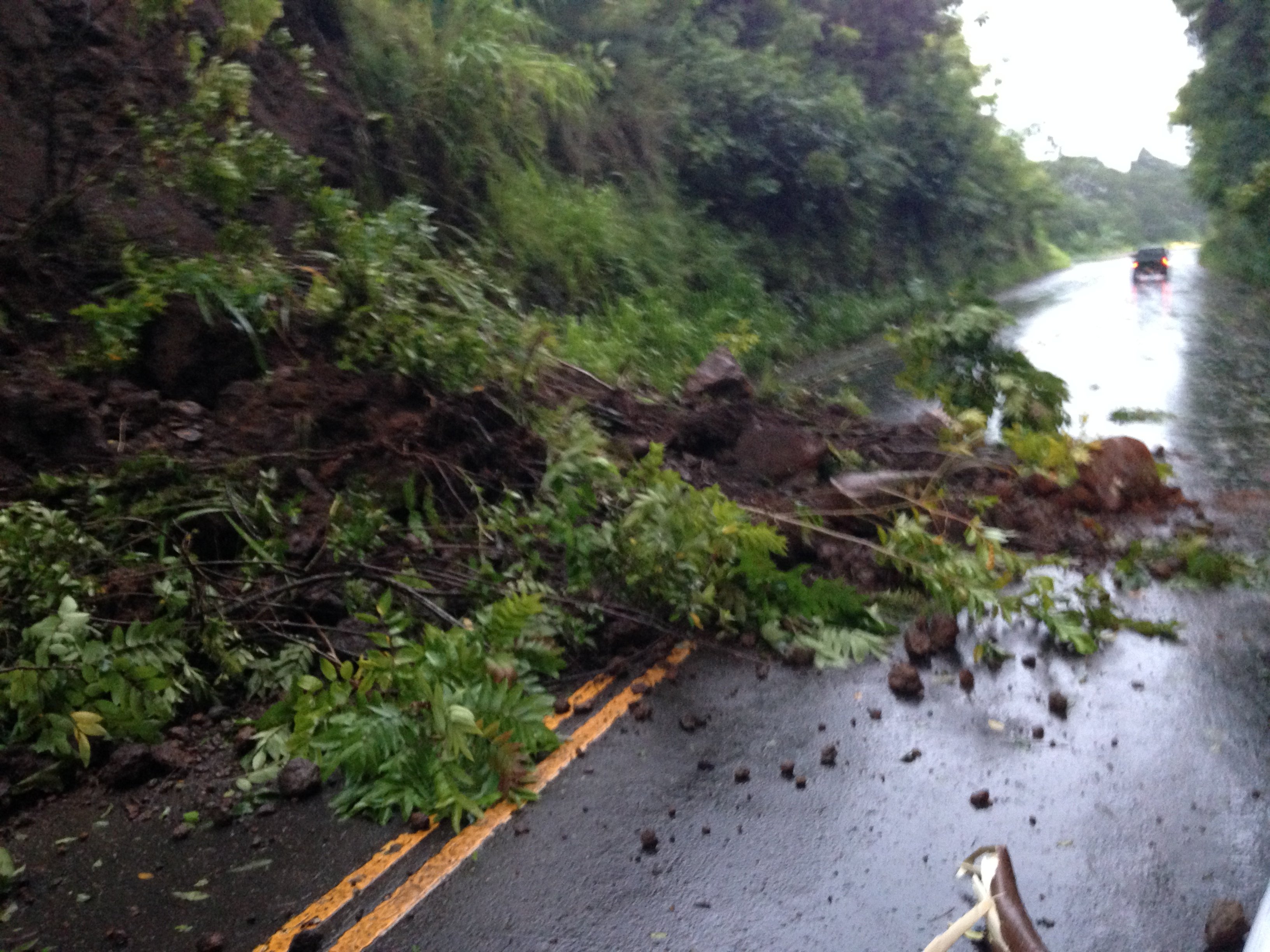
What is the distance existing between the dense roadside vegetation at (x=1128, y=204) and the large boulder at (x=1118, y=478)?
65.7m

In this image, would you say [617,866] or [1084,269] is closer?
[617,866]

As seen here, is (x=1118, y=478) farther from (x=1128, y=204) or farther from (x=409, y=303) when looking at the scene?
(x=1128, y=204)

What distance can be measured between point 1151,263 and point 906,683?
32885 millimetres

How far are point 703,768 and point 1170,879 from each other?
1.75 metres

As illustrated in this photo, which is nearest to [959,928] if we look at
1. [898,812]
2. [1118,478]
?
[898,812]

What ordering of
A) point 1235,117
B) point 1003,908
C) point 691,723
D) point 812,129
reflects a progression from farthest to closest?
point 1235,117 → point 812,129 → point 691,723 → point 1003,908

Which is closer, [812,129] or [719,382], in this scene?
[719,382]

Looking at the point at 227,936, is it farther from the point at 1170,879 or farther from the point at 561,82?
the point at 561,82

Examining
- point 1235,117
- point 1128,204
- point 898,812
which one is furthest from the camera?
point 1128,204

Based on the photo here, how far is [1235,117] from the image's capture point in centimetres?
3212

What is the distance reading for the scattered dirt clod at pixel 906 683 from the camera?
16.7ft

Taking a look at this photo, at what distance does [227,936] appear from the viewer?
3.49m

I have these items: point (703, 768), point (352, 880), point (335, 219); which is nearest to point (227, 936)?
point (352, 880)

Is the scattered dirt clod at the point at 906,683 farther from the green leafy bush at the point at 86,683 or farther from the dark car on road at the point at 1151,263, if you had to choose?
the dark car on road at the point at 1151,263
